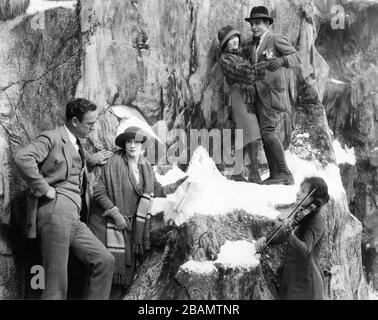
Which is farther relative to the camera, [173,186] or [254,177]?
[254,177]

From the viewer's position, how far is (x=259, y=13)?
8.98 m

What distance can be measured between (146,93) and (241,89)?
33.7 inches

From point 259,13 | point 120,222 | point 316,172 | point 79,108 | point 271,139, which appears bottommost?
point 120,222

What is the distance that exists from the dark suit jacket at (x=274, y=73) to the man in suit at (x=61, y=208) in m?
1.58

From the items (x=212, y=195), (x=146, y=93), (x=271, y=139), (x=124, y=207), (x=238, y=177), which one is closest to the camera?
(x=124, y=207)

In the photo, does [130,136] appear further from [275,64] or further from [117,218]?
[275,64]

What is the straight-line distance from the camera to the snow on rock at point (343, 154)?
10.1 metres

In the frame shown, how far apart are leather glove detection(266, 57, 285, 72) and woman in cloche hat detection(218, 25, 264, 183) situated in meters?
0.08

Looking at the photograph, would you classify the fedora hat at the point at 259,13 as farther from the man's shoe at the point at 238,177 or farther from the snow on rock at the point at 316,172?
the man's shoe at the point at 238,177

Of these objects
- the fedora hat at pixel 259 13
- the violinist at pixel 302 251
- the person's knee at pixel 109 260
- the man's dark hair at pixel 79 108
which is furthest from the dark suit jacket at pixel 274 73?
the person's knee at pixel 109 260

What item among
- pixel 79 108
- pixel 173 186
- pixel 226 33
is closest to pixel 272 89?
pixel 226 33

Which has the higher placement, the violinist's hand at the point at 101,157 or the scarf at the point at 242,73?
the scarf at the point at 242,73

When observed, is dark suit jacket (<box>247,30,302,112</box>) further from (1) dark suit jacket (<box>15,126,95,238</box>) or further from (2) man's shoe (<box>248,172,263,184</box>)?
(1) dark suit jacket (<box>15,126,95,238</box>)
